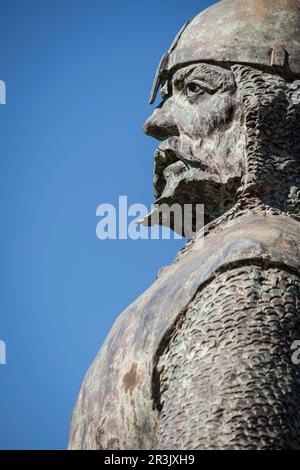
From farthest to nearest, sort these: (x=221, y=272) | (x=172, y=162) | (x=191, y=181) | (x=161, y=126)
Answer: (x=161, y=126) < (x=172, y=162) < (x=191, y=181) < (x=221, y=272)

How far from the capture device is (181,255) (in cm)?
1516

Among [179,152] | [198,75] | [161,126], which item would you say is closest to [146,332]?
[179,152]

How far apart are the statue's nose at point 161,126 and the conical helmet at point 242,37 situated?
1.52 ft

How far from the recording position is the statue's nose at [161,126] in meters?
15.5

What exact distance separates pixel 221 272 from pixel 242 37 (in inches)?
115

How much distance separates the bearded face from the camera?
15016 mm

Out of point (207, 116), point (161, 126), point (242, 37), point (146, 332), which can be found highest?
point (242, 37)

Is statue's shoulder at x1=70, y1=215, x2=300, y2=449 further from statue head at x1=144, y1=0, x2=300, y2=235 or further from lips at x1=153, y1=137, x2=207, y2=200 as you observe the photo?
lips at x1=153, y1=137, x2=207, y2=200

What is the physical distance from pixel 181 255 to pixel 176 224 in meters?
0.38

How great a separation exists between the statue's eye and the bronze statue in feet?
0.08

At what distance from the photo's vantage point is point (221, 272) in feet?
44.2

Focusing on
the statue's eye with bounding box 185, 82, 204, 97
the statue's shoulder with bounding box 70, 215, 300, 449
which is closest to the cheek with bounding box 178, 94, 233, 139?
the statue's eye with bounding box 185, 82, 204, 97

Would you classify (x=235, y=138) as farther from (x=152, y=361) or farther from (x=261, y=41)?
(x=152, y=361)

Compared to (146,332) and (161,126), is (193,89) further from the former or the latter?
(146,332)
